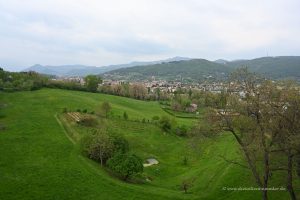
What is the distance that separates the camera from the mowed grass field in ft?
129

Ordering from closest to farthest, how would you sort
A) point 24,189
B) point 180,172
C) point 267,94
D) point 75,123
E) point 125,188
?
point 267,94 < point 24,189 < point 125,188 < point 180,172 < point 75,123

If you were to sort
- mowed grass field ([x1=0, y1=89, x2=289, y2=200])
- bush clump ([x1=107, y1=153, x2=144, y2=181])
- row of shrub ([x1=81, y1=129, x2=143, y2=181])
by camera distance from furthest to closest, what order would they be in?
row of shrub ([x1=81, y1=129, x2=143, y2=181])
bush clump ([x1=107, y1=153, x2=144, y2=181])
mowed grass field ([x1=0, y1=89, x2=289, y2=200])

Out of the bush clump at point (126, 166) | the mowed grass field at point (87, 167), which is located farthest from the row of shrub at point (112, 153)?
the mowed grass field at point (87, 167)

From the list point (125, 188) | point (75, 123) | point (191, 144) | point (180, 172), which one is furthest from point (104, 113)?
point (191, 144)

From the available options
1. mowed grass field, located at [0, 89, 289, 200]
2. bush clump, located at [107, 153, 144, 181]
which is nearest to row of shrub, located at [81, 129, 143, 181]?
bush clump, located at [107, 153, 144, 181]

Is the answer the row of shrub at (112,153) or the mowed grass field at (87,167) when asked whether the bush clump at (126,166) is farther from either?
the mowed grass field at (87,167)

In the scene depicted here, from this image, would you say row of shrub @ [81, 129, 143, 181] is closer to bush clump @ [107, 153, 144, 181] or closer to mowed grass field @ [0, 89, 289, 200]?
bush clump @ [107, 153, 144, 181]

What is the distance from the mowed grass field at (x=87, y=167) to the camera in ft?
129

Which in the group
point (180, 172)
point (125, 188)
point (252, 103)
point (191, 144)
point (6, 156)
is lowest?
point (180, 172)

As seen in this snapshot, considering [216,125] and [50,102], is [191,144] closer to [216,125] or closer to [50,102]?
[216,125]

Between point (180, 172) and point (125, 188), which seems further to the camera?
point (180, 172)

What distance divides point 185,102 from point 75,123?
68729mm

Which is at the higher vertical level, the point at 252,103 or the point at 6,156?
the point at 252,103

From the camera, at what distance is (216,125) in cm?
2889
